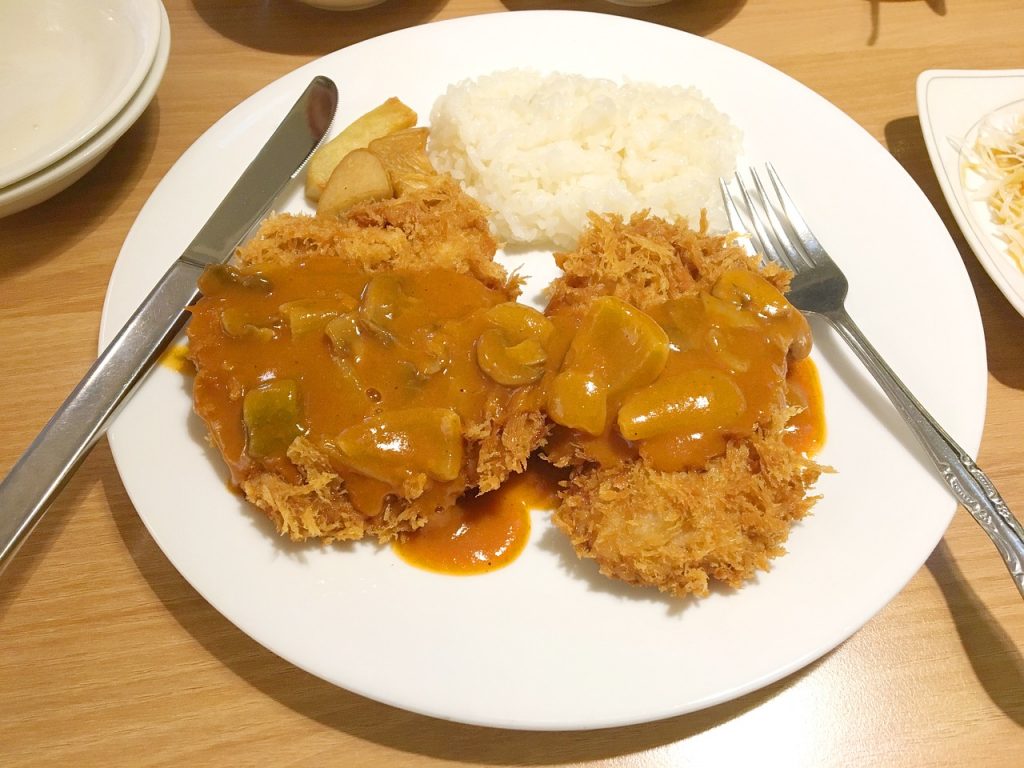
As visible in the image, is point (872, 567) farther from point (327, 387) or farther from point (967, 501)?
point (327, 387)

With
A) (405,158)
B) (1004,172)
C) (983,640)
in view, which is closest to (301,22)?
(405,158)

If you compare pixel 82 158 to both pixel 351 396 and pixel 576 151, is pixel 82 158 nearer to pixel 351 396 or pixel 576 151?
pixel 351 396

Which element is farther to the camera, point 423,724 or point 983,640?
point 983,640

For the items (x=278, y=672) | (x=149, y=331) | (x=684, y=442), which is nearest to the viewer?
(x=684, y=442)

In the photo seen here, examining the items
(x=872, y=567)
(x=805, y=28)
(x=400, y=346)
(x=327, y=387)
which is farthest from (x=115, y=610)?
(x=805, y=28)

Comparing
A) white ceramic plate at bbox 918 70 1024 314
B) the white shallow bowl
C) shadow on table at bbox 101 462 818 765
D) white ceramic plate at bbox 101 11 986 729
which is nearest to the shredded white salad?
white ceramic plate at bbox 918 70 1024 314

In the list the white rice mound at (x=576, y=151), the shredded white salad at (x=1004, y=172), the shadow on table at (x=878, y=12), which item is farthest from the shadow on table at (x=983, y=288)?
the white rice mound at (x=576, y=151)

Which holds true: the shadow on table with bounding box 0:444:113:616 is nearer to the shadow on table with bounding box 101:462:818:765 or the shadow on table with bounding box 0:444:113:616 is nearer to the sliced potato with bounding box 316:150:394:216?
the shadow on table with bounding box 101:462:818:765
